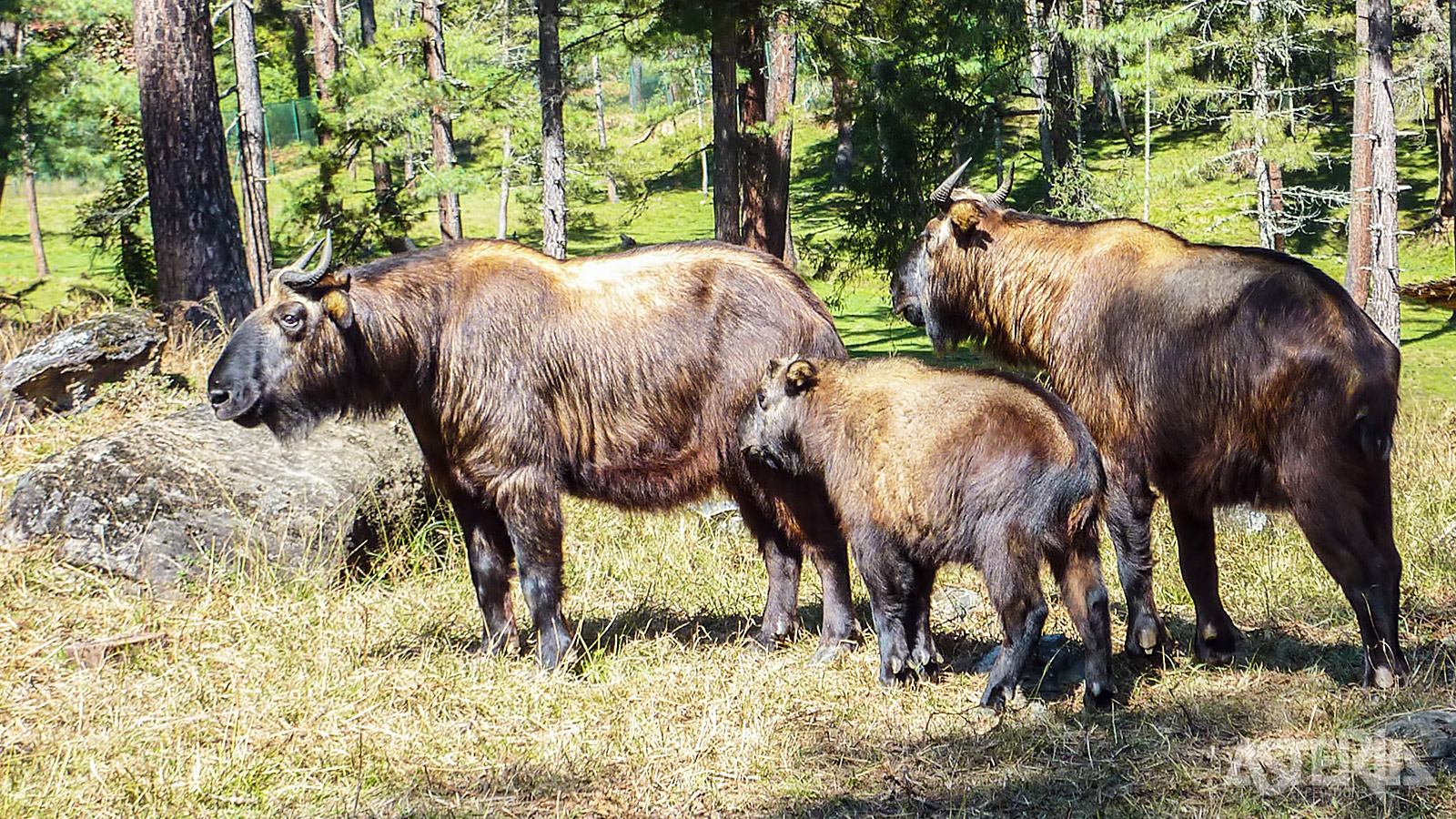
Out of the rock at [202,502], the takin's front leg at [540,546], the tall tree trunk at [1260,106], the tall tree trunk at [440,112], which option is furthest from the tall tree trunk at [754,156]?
the tall tree trunk at [1260,106]

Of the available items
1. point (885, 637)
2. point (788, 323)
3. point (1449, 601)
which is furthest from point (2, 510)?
point (1449, 601)

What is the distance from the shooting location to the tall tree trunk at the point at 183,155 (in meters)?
12.8

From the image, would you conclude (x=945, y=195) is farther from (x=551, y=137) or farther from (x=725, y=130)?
(x=551, y=137)

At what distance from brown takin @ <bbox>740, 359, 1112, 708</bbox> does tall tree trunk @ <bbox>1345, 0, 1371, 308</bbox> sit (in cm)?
1952

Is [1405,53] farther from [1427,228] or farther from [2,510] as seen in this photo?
[2,510]

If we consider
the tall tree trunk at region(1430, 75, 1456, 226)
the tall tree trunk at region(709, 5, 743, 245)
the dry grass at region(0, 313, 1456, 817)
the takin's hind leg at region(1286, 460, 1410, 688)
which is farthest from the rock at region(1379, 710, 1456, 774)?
the tall tree trunk at region(1430, 75, 1456, 226)

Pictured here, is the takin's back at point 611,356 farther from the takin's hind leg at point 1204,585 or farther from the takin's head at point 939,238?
the takin's hind leg at point 1204,585

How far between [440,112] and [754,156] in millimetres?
7190

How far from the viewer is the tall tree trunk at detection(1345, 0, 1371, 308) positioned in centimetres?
2323

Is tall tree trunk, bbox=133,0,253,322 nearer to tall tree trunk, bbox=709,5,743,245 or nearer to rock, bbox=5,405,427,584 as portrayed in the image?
rock, bbox=5,405,427,584

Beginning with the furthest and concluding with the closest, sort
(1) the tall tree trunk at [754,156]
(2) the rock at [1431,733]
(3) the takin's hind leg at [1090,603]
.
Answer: (1) the tall tree trunk at [754,156] < (3) the takin's hind leg at [1090,603] < (2) the rock at [1431,733]

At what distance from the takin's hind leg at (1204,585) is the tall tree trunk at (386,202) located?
4.27m

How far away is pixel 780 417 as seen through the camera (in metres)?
6.54

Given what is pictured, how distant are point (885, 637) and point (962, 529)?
32.0 inches
